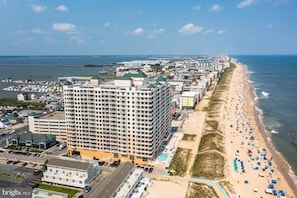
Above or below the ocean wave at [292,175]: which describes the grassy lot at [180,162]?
above

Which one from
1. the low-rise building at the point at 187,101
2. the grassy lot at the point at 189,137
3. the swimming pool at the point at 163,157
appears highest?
the low-rise building at the point at 187,101

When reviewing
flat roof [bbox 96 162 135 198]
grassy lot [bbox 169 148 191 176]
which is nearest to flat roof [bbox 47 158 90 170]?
flat roof [bbox 96 162 135 198]

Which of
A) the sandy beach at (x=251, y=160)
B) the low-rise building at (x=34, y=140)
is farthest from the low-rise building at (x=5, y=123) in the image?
the sandy beach at (x=251, y=160)

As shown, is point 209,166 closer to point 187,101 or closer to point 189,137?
point 189,137

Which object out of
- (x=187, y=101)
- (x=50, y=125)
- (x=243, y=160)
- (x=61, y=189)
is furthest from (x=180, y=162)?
(x=187, y=101)

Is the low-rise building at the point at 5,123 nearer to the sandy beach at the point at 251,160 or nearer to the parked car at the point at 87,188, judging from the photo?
the parked car at the point at 87,188

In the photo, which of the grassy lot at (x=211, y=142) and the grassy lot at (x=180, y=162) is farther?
the grassy lot at (x=211, y=142)

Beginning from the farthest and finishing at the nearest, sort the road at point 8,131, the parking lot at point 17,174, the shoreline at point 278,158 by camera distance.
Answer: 1. the road at point 8,131
2. the shoreline at point 278,158
3. the parking lot at point 17,174

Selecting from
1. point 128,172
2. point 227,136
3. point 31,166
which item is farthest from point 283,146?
point 31,166
